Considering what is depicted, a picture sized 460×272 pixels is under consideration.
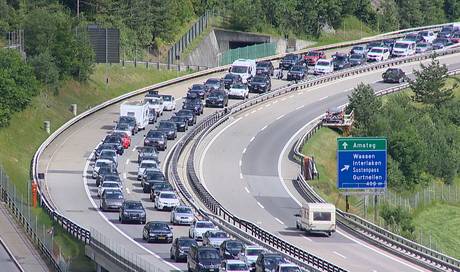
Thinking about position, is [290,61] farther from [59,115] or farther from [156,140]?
[156,140]

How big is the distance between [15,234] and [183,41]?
72057mm

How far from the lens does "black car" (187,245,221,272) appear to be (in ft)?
201

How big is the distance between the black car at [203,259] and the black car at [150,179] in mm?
23030

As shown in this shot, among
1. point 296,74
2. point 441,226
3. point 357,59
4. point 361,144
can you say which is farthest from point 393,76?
point 361,144

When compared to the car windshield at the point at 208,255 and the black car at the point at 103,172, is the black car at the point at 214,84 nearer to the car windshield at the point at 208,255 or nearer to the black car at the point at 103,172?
the black car at the point at 103,172

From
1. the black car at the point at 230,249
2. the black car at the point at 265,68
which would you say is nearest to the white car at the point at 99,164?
the black car at the point at 230,249

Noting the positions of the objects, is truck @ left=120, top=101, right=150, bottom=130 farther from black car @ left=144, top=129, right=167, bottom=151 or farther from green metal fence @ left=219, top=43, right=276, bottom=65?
green metal fence @ left=219, top=43, right=276, bottom=65

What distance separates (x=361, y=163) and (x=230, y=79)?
4013 cm

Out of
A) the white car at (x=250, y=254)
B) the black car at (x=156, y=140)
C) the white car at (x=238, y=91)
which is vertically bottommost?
the white car at (x=250, y=254)

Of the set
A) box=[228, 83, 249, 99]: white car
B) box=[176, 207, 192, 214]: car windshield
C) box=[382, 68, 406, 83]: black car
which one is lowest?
box=[176, 207, 192, 214]: car windshield

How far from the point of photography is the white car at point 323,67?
13500 centimetres

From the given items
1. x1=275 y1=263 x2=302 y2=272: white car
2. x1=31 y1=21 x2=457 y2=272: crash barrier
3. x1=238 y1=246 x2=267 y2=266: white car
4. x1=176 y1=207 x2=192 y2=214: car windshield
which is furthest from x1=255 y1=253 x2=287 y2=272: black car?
x1=176 y1=207 x2=192 y2=214: car windshield

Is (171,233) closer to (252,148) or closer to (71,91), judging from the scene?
(252,148)

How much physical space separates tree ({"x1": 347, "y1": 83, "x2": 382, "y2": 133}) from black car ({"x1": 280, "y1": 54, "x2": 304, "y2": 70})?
773 inches
